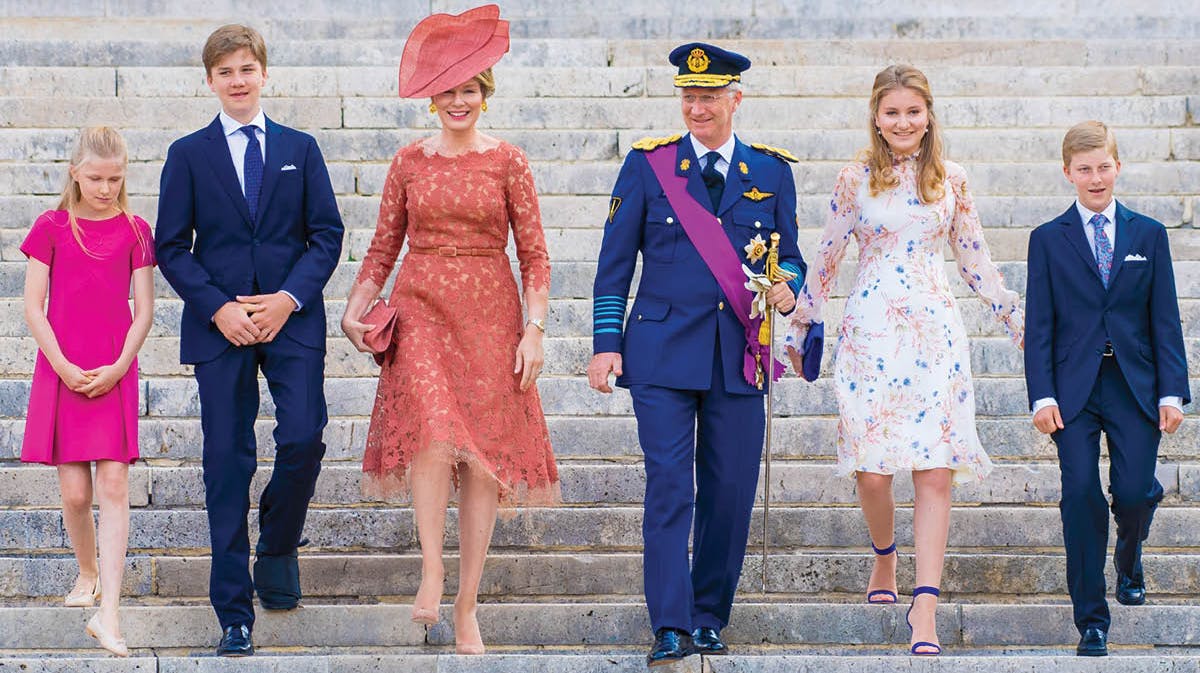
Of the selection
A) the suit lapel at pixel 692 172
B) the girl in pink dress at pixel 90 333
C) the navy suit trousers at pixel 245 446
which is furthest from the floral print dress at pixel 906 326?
the girl in pink dress at pixel 90 333

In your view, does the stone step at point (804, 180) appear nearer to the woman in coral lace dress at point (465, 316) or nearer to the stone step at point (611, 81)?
the stone step at point (611, 81)

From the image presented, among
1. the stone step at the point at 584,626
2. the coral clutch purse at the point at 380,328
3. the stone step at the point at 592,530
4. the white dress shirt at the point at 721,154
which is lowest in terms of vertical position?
the stone step at the point at 584,626

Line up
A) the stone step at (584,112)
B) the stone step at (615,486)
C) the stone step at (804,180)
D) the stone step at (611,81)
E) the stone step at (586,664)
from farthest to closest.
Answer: the stone step at (611,81) → the stone step at (584,112) → the stone step at (804,180) → the stone step at (615,486) → the stone step at (586,664)

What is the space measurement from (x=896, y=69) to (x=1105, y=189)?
83cm

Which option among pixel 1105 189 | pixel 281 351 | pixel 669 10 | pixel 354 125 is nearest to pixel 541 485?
pixel 281 351

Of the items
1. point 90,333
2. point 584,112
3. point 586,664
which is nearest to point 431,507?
point 586,664

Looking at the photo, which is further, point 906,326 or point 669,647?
point 906,326

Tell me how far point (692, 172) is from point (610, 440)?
2.06 m

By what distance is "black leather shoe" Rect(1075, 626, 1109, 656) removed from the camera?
6.37 m

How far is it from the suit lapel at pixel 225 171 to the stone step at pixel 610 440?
1784 millimetres

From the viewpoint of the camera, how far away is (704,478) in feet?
21.5

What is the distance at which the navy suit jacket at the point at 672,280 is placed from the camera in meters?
6.40

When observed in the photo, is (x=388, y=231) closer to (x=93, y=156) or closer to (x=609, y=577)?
(x=93, y=156)

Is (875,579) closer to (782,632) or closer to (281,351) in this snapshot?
(782,632)
